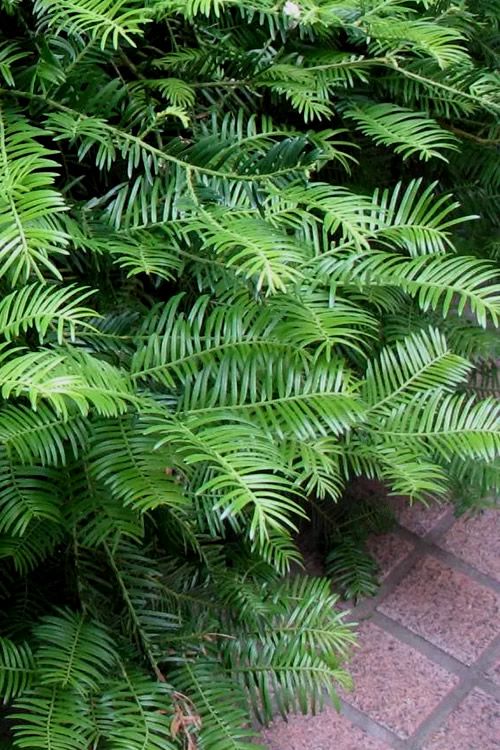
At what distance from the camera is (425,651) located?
1.29 m

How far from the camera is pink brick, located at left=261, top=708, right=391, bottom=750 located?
3.80ft

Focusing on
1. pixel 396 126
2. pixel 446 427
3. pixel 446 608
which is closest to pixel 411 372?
pixel 446 427

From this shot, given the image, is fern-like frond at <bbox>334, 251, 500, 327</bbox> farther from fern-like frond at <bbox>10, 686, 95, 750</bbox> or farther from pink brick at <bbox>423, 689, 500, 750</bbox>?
pink brick at <bbox>423, 689, 500, 750</bbox>

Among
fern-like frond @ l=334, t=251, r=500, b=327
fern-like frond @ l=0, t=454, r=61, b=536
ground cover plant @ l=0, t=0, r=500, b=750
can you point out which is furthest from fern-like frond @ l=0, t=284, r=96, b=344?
fern-like frond @ l=334, t=251, r=500, b=327

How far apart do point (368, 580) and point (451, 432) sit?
0.49 metres

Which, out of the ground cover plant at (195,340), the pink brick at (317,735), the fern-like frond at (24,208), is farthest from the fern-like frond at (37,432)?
the pink brick at (317,735)

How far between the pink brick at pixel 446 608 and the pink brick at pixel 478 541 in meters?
0.04

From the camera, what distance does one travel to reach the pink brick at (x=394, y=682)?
3.93 feet

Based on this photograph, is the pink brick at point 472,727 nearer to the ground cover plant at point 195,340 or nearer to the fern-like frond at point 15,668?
the ground cover plant at point 195,340

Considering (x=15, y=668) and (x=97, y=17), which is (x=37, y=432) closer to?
(x=15, y=668)

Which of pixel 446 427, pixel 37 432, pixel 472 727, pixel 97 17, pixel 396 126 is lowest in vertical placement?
pixel 472 727

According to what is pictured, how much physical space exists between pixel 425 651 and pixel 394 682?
0.25 ft

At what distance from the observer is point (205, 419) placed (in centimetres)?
73

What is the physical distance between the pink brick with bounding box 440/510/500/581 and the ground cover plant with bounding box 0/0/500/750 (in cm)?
43
